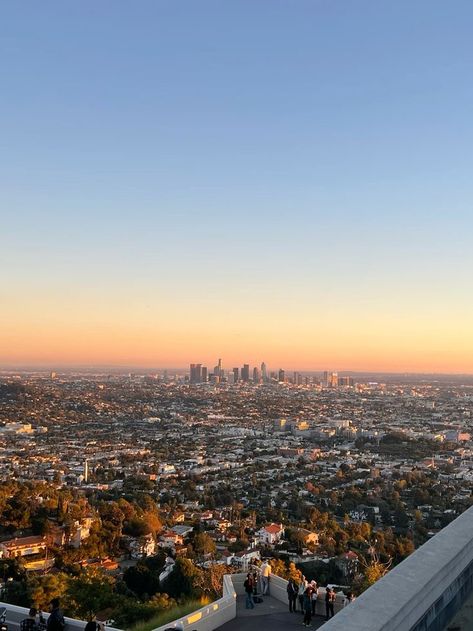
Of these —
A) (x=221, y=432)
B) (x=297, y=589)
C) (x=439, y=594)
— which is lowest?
(x=221, y=432)

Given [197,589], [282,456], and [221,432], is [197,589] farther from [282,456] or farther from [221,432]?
[221,432]

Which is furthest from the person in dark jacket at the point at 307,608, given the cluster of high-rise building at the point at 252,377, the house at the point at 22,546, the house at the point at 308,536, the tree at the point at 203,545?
the cluster of high-rise building at the point at 252,377

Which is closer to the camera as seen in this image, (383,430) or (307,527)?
(307,527)

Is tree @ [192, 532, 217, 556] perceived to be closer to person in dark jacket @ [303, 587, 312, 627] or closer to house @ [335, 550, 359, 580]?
house @ [335, 550, 359, 580]

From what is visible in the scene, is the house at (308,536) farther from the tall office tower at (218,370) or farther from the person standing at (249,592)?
the tall office tower at (218,370)

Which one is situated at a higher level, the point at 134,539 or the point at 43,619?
the point at 43,619

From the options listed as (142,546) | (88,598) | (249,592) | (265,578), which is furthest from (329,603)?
(142,546)

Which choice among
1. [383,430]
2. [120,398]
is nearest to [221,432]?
[383,430]
